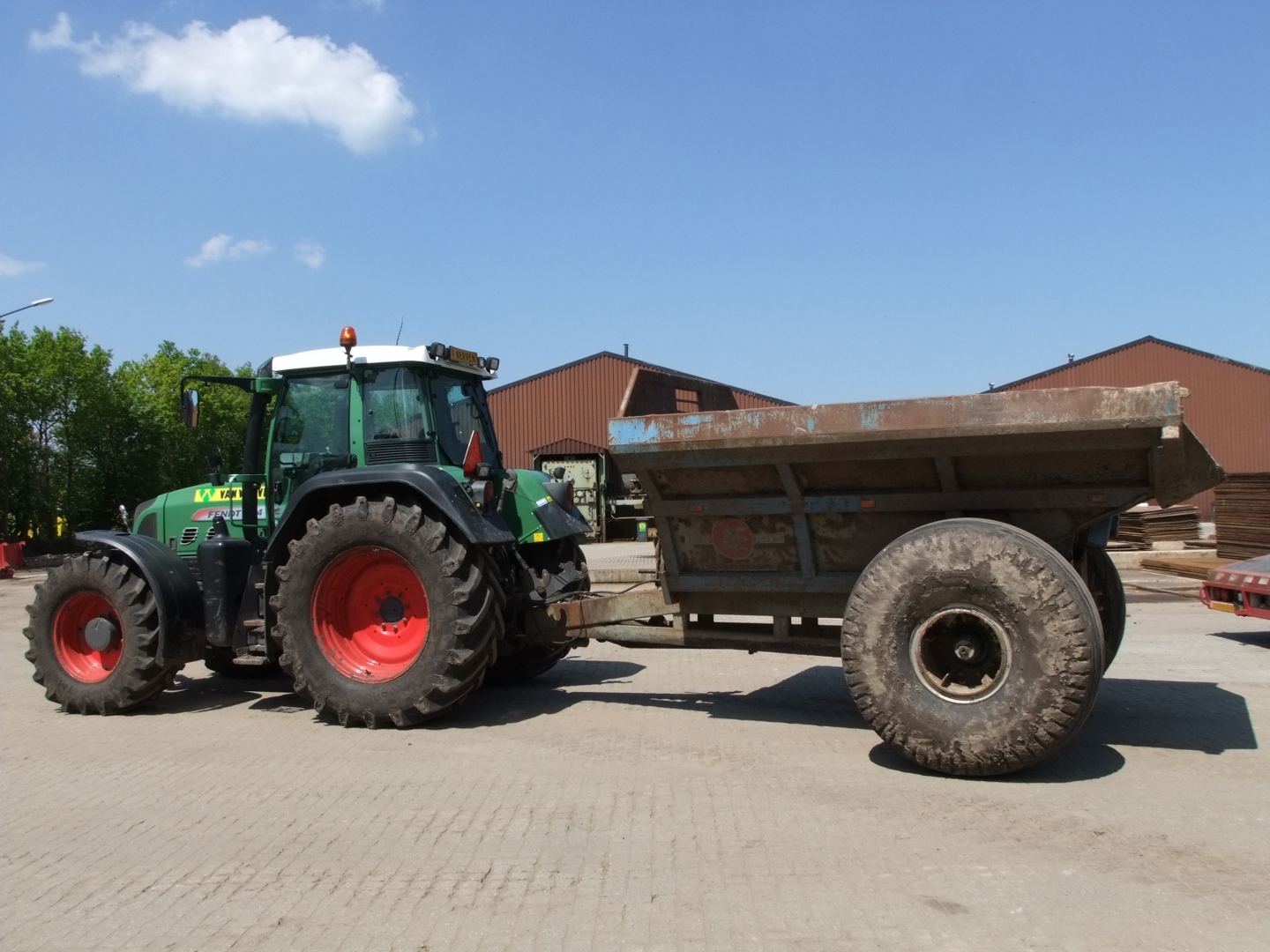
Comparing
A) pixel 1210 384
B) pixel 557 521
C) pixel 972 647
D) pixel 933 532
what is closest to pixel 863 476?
pixel 933 532

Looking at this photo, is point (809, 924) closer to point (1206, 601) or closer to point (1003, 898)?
point (1003, 898)

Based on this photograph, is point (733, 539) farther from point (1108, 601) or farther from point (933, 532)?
point (1108, 601)

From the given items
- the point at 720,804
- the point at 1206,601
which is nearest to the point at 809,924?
the point at 720,804

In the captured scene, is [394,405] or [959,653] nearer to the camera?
[959,653]

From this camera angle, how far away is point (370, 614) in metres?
6.57

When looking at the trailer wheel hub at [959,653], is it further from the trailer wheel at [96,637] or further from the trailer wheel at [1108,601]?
the trailer wheel at [96,637]

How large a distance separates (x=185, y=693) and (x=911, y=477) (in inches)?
226

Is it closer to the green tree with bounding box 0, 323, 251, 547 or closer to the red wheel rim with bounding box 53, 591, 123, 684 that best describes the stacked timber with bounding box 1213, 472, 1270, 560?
the red wheel rim with bounding box 53, 591, 123, 684

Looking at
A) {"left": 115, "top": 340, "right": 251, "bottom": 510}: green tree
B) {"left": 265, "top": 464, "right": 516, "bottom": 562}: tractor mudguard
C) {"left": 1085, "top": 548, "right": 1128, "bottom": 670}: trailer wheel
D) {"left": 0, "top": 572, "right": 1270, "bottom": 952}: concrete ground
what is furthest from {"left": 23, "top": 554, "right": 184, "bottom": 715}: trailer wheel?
{"left": 115, "top": 340, "right": 251, "bottom": 510}: green tree

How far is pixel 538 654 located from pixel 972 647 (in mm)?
3657

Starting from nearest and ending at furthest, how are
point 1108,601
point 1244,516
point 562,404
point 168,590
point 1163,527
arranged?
point 1108,601 → point 168,590 → point 1244,516 → point 1163,527 → point 562,404

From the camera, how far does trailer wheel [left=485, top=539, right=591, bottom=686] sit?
293 inches

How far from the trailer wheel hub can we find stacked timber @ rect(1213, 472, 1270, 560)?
A: 31.2 feet

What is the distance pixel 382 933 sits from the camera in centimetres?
334
